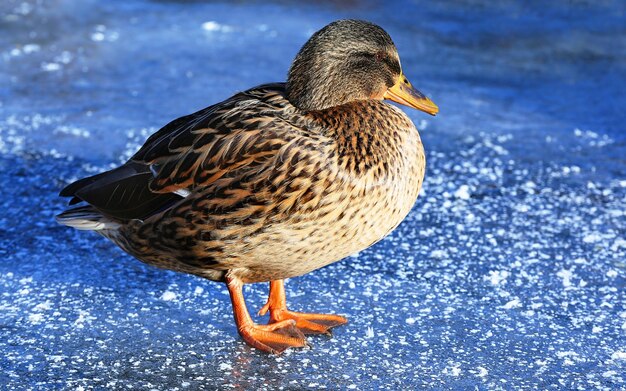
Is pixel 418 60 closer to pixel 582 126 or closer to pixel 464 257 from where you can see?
pixel 582 126

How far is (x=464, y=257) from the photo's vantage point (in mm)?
4270

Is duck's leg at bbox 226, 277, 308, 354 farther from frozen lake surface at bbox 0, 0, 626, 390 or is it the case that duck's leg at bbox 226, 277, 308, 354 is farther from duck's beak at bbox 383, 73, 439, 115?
duck's beak at bbox 383, 73, 439, 115

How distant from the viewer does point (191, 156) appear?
3502mm

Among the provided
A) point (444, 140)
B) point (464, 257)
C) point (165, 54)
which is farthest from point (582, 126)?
point (165, 54)

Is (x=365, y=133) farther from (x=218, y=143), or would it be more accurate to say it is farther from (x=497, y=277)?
(x=497, y=277)

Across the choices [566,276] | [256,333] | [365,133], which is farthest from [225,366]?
[566,276]

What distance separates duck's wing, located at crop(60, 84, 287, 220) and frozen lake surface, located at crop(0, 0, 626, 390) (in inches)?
18.4

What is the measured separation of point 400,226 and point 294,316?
40.9 inches

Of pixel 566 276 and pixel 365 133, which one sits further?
pixel 566 276

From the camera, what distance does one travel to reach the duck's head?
356 cm

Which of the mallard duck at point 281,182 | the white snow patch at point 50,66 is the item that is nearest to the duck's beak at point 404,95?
the mallard duck at point 281,182

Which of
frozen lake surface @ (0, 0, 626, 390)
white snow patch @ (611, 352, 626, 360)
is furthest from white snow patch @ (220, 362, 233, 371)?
white snow patch @ (611, 352, 626, 360)

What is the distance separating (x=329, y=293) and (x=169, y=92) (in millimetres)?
2655

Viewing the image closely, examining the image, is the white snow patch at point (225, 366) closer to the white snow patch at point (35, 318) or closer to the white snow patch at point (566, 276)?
the white snow patch at point (35, 318)
